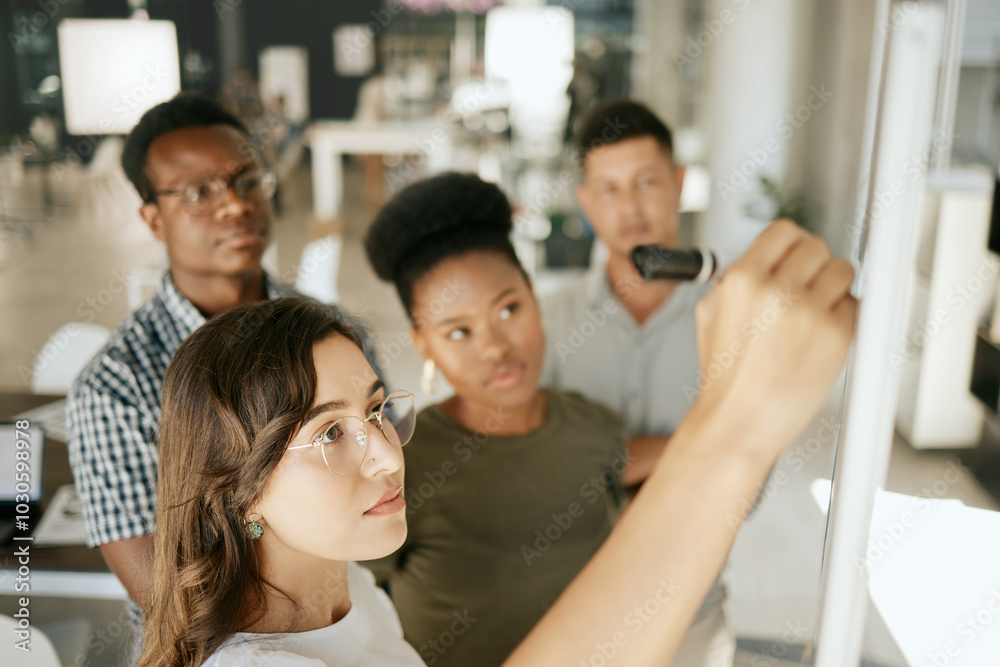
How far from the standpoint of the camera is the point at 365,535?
80 cm

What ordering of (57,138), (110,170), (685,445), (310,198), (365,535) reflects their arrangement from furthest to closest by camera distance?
(310,198) → (57,138) → (110,170) → (365,535) → (685,445)

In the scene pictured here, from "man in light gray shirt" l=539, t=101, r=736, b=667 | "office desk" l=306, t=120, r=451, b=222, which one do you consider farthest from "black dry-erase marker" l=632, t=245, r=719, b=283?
"office desk" l=306, t=120, r=451, b=222

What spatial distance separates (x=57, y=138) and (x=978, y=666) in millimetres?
10594

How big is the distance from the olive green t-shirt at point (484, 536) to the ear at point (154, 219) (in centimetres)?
51

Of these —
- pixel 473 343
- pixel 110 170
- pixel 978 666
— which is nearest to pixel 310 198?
pixel 110 170

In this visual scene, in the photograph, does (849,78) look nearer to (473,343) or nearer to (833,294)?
(473,343)

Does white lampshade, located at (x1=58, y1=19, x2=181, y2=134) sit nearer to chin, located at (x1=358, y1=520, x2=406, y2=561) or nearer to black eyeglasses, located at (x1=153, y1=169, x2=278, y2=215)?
black eyeglasses, located at (x1=153, y1=169, x2=278, y2=215)

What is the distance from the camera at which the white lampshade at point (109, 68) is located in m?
1.56

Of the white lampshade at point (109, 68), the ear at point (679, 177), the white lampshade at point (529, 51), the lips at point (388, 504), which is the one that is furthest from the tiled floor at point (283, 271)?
the white lampshade at point (529, 51)

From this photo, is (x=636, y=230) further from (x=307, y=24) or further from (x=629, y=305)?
(x=307, y=24)

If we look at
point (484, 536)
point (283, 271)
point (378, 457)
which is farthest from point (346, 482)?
point (283, 271)

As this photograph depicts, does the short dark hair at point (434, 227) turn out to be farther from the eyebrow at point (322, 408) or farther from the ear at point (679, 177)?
the ear at point (679, 177)

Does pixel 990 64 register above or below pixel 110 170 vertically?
above

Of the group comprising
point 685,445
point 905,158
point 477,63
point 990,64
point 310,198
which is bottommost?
point 310,198
